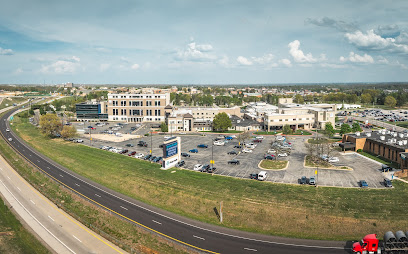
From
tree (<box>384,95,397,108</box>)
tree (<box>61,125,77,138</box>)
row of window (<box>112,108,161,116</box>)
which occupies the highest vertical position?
tree (<box>384,95,397,108</box>)

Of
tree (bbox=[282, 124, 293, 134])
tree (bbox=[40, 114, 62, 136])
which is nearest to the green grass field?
tree (bbox=[40, 114, 62, 136])

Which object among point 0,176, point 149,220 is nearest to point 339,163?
point 149,220

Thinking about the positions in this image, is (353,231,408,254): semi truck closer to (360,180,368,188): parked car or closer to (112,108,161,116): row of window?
(360,180,368,188): parked car

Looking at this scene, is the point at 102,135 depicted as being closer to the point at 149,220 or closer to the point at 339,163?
→ the point at 149,220

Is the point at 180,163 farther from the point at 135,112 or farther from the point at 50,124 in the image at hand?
the point at 135,112

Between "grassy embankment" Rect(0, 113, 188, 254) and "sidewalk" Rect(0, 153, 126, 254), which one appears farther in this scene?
"sidewalk" Rect(0, 153, 126, 254)
